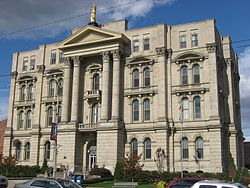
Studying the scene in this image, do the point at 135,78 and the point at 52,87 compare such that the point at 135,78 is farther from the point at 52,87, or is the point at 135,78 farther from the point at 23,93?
the point at 23,93

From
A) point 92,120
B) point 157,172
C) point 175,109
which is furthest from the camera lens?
point 92,120

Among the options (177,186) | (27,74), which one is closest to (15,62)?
(27,74)

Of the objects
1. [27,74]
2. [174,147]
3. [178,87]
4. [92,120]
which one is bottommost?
[174,147]

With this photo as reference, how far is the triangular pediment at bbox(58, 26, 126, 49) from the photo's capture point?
1976 inches

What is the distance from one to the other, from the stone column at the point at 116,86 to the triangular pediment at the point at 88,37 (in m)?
2.44

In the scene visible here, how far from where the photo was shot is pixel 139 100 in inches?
1930

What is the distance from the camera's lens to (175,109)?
46.9 metres

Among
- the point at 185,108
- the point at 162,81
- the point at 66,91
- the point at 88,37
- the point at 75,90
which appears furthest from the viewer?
the point at 88,37

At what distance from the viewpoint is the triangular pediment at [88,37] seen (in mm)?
50188

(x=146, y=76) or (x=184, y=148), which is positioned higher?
(x=146, y=76)

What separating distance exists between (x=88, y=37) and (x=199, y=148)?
2203cm

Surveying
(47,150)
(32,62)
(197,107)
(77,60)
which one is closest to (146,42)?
(77,60)

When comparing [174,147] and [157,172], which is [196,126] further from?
[157,172]

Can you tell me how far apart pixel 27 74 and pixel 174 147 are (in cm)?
2726
